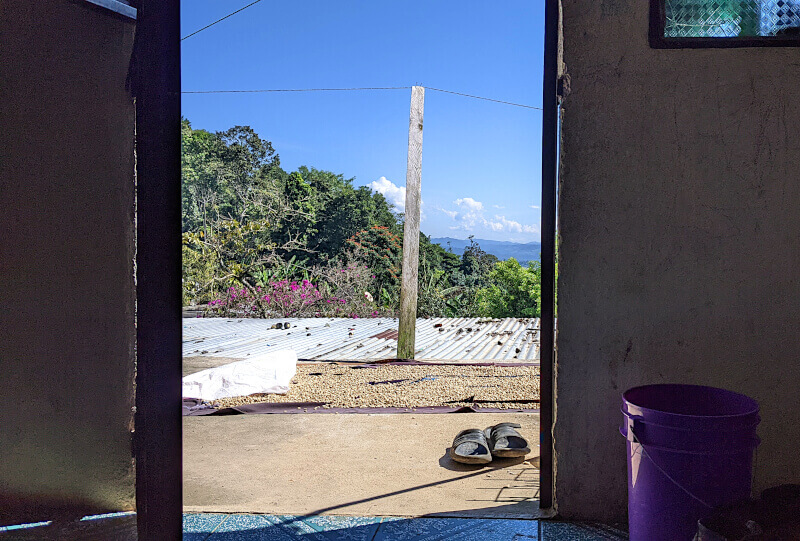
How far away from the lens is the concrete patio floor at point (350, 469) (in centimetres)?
267

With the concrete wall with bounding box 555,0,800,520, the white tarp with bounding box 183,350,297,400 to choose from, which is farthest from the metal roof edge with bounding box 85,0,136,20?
the white tarp with bounding box 183,350,297,400

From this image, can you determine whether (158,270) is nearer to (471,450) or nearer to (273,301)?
(471,450)

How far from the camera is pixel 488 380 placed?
567 centimetres

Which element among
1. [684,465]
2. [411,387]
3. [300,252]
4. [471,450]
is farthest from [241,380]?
[300,252]

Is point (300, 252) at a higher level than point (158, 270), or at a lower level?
higher

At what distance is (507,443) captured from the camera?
3.34 m

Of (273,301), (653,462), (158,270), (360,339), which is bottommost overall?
(360,339)

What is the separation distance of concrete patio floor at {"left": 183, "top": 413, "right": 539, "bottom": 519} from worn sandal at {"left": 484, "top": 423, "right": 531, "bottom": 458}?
66 mm

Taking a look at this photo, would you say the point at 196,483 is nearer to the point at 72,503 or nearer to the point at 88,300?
the point at 72,503

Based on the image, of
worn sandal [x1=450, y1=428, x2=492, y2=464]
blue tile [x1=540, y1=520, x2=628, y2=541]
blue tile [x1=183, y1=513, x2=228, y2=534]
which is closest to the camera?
blue tile [x1=540, y1=520, x2=628, y2=541]

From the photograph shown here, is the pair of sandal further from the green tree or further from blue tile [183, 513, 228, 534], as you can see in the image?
the green tree

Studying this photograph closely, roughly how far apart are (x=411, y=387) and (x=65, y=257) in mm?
3751

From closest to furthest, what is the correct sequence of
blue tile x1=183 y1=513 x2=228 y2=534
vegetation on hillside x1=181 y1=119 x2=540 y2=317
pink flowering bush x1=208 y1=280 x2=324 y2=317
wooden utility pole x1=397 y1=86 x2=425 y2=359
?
blue tile x1=183 y1=513 x2=228 y2=534 < wooden utility pole x1=397 y1=86 x2=425 y2=359 < pink flowering bush x1=208 y1=280 x2=324 y2=317 < vegetation on hillside x1=181 y1=119 x2=540 y2=317

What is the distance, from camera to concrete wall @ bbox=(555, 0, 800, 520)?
91.0 inches
